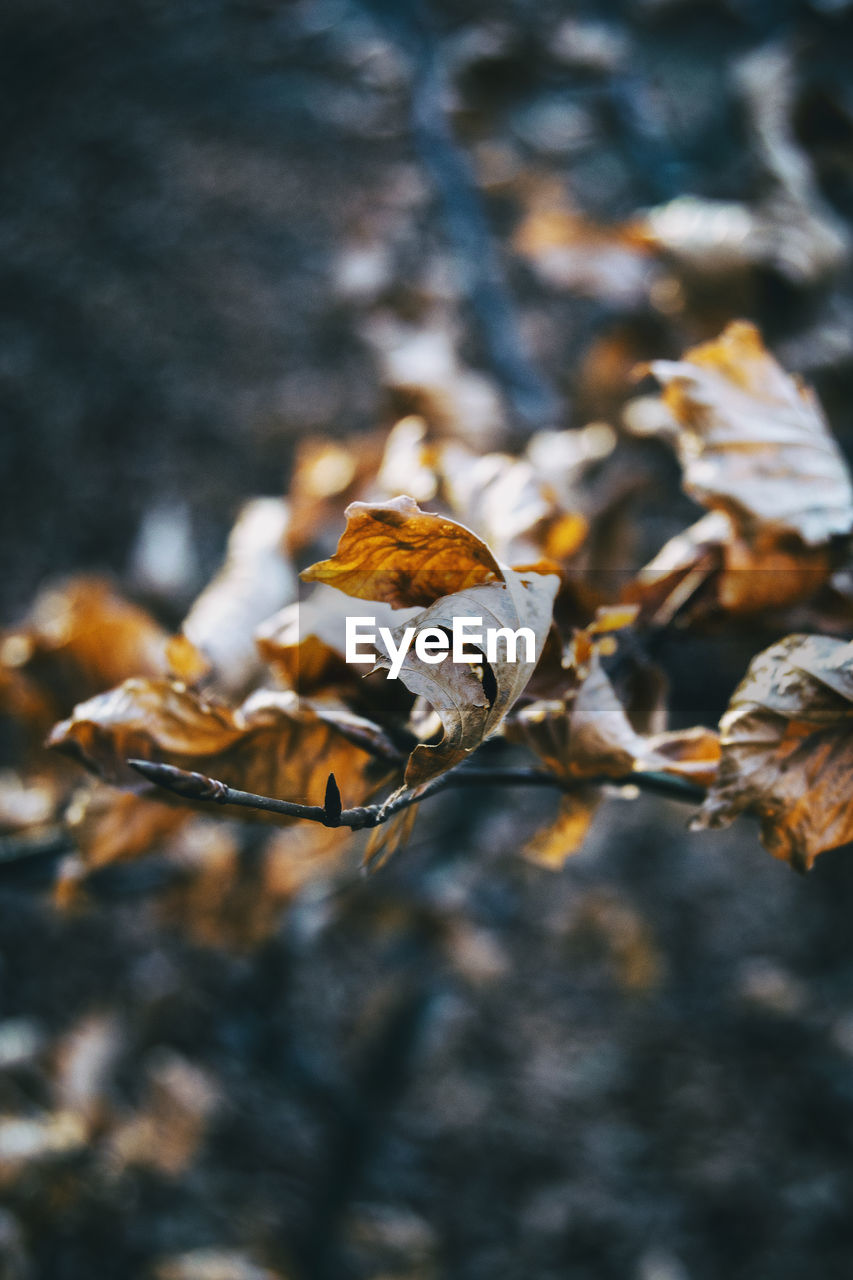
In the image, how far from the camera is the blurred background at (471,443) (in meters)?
0.70

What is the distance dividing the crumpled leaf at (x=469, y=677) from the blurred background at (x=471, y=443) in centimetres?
31

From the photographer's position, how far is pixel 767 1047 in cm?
110

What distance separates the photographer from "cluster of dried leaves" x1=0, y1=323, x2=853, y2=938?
0.91 ft

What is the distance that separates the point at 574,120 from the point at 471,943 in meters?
1.24

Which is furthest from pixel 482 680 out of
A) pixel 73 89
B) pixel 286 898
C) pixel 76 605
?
pixel 73 89

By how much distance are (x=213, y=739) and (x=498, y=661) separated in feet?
0.49

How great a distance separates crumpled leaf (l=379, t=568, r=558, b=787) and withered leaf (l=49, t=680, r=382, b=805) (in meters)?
0.08

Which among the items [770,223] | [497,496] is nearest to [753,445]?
[497,496]

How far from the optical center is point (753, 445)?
369mm

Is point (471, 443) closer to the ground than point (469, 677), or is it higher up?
closer to the ground

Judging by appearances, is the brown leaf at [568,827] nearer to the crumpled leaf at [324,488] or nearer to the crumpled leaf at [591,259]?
the crumpled leaf at [324,488]

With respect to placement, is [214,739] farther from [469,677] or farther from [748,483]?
[748,483]

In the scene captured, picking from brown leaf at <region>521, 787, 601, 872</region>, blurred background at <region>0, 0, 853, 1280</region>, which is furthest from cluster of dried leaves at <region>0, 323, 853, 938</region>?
blurred background at <region>0, 0, 853, 1280</region>

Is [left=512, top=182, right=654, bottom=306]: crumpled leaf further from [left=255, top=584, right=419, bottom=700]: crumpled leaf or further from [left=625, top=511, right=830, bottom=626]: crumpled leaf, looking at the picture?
[left=255, top=584, right=419, bottom=700]: crumpled leaf
